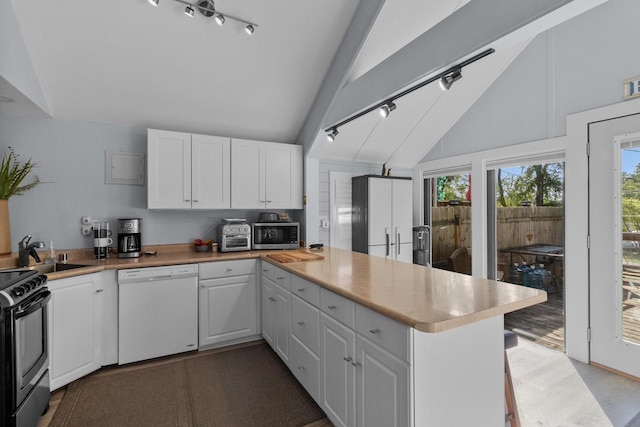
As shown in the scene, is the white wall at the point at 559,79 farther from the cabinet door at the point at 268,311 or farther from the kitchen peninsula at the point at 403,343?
the cabinet door at the point at 268,311

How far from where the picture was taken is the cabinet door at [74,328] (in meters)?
2.32

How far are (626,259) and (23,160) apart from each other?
542 cm

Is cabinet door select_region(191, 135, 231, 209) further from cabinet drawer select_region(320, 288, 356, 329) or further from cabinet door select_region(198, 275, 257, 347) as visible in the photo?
cabinet drawer select_region(320, 288, 356, 329)

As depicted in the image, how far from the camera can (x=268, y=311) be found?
9.87 feet

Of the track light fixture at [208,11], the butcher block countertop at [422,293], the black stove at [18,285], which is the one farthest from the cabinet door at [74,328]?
the track light fixture at [208,11]

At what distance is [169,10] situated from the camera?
247 centimetres

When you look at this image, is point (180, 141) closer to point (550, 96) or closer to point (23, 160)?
point (23, 160)

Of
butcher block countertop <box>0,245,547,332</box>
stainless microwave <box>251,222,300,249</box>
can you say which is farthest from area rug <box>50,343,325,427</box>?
stainless microwave <box>251,222,300,249</box>

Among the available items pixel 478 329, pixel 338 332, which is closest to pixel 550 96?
pixel 478 329

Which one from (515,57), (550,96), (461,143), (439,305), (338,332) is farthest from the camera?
(461,143)

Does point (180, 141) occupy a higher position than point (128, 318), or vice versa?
point (180, 141)

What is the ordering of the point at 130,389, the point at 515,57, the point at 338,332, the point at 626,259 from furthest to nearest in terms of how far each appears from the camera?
the point at 515,57 → the point at 626,259 → the point at 130,389 → the point at 338,332

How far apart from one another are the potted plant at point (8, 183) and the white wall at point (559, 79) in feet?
15.6

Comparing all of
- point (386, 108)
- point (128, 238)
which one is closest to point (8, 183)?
point (128, 238)
